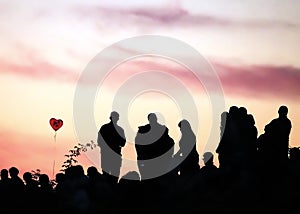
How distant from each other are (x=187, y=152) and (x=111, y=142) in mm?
2252

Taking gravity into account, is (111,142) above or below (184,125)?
below

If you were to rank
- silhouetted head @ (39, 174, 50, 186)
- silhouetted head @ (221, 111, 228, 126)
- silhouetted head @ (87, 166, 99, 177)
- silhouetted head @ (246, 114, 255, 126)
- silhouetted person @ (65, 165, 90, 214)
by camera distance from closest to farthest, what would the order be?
silhouetted person @ (65, 165, 90, 214)
silhouetted head @ (39, 174, 50, 186)
silhouetted head @ (87, 166, 99, 177)
silhouetted head @ (246, 114, 255, 126)
silhouetted head @ (221, 111, 228, 126)

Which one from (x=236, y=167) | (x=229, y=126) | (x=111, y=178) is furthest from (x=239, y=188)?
(x=111, y=178)

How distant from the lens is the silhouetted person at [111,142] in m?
23.4

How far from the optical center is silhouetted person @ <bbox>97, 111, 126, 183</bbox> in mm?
23391

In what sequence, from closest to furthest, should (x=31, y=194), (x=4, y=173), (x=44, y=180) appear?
(x=44, y=180) < (x=31, y=194) < (x=4, y=173)

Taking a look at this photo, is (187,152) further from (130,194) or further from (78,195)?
(78,195)

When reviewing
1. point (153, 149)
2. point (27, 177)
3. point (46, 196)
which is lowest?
point (46, 196)

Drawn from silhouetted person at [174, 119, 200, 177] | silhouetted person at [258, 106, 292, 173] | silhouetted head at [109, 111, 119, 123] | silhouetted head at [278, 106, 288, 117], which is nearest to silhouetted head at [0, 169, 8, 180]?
silhouetted head at [109, 111, 119, 123]

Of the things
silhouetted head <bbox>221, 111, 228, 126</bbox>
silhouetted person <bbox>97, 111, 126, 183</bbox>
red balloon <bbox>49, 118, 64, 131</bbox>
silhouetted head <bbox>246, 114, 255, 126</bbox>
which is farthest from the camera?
red balloon <bbox>49, 118, 64, 131</bbox>

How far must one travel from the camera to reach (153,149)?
22719 millimetres

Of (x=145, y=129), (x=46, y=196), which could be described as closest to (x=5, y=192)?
(x=46, y=196)

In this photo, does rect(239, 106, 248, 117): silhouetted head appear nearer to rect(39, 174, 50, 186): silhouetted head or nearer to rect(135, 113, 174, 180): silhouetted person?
rect(135, 113, 174, 180): silhouetted person

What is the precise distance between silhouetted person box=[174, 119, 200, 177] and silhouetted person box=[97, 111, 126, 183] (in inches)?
66.2
